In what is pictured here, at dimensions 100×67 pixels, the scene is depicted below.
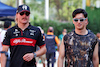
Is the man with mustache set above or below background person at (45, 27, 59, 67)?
above

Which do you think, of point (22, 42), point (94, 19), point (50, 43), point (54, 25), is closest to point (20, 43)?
point (22, 42)

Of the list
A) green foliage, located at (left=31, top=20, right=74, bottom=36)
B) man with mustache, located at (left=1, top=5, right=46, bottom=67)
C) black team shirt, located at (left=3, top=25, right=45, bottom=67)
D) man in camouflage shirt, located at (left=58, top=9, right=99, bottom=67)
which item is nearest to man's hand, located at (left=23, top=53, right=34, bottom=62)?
man with mustache, located at (left=1, top=5, right=46, bottom=67)

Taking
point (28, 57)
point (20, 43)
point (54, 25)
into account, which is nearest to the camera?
point (28, 57)

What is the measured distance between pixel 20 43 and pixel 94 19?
74.8ft

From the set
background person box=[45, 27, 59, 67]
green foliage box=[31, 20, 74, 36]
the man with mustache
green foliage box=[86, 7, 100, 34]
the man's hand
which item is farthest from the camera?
green foliage box=[86, 7, 100, 34]

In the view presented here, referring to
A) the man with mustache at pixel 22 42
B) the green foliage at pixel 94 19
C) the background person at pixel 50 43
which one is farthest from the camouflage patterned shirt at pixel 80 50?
the green foliage at pixel 94 19

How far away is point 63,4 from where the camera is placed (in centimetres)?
3142

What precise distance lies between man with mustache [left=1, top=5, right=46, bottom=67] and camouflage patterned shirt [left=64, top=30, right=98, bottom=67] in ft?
1.78

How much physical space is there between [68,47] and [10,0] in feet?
90.9

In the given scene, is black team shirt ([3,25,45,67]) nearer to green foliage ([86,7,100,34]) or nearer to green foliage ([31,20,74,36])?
green foliage ([31,20,74,36])

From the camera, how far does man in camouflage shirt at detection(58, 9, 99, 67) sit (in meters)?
4.97

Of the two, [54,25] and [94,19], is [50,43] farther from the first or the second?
[94,19]

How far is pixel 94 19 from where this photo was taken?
89.2 feet

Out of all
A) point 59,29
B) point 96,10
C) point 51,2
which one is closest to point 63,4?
point 51,2
